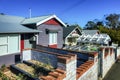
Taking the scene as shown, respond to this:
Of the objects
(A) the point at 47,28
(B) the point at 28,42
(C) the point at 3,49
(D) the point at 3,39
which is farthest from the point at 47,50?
(A) the point at 47,28

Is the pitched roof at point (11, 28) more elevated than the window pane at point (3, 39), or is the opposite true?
the pitched roof at point (11, 28)

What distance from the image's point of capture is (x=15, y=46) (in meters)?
11.3

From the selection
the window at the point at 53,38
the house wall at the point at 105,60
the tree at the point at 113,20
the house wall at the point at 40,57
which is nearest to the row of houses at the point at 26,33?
the window at the point at 53,38

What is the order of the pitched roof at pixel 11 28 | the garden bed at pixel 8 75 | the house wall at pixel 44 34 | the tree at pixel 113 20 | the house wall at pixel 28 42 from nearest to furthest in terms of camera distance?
the garden bed at pixel 8 75 → the pitched roof at pixel 11 28 → the house wall at pixel 28 42 → the house wall at pixel 44 34 → the tree at pixel 113 20

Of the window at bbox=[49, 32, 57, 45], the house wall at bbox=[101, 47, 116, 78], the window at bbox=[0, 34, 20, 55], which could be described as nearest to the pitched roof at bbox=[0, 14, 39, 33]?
the window at bbox=[0, 34, 20, 55]

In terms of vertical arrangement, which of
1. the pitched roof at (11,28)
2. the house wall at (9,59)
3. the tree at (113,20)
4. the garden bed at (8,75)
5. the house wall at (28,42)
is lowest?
the garden bed at (8,75)

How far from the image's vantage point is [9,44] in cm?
1080

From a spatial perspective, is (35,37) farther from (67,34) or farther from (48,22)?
(67,34)

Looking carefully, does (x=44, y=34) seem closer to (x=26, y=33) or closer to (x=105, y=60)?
(x=26, y=33)

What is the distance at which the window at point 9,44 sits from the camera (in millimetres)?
10406

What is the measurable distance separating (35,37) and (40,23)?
1503 millimetres

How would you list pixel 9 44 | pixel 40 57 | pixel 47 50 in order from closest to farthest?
pixel 40 57 < pixel 9 44 < pixel 47 50

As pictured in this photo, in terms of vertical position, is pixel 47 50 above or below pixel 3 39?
below

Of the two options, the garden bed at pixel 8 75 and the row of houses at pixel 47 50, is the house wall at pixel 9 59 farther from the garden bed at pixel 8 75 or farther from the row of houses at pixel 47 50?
the garden bed at pixel 8 75
